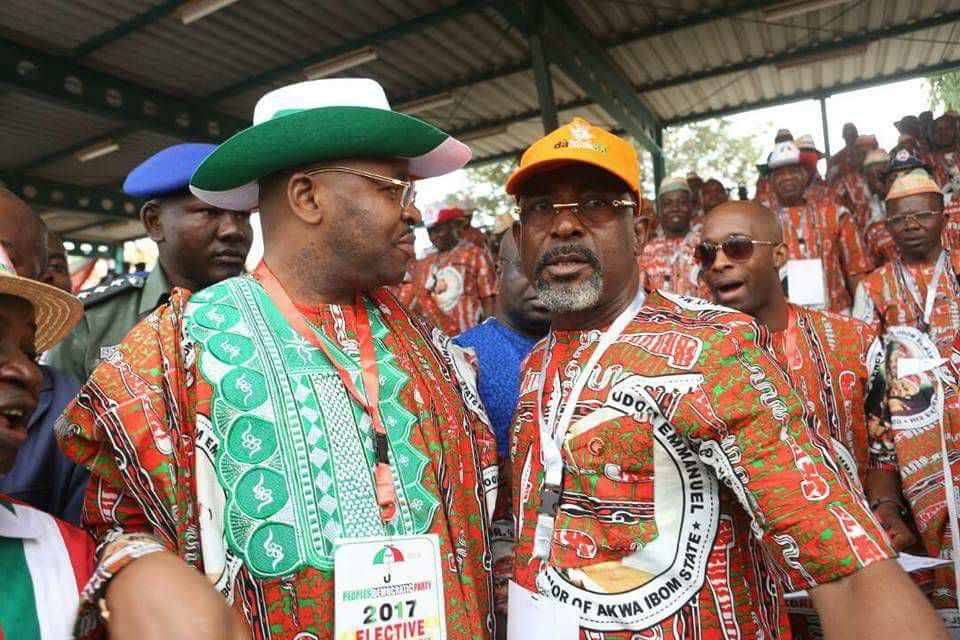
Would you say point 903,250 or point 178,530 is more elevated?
point 903,250

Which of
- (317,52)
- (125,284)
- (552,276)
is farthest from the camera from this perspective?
(317,52)

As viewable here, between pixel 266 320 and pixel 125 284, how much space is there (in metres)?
1.80

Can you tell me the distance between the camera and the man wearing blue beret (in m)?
3.06

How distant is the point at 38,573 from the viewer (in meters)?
1.38

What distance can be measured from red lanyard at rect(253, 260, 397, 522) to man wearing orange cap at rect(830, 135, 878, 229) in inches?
286

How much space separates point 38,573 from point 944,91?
43.8ft

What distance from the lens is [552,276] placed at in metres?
2.13

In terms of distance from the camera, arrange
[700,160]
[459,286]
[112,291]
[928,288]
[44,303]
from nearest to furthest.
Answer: [44,303] < [112,291] < [928,288] < [459,286] < [700,160]

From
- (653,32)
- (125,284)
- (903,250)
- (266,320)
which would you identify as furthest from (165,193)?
(653,32)

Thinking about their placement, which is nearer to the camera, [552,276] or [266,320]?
[266,320]

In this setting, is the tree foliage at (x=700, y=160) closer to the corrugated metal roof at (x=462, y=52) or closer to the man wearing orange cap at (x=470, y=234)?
the corrugated metal roof at (x=462, y=52)

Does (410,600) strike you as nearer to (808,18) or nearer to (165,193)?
(165,193)

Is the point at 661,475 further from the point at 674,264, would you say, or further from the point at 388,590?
the point at 674,264

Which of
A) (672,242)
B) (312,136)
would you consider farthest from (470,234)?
(312,136)
